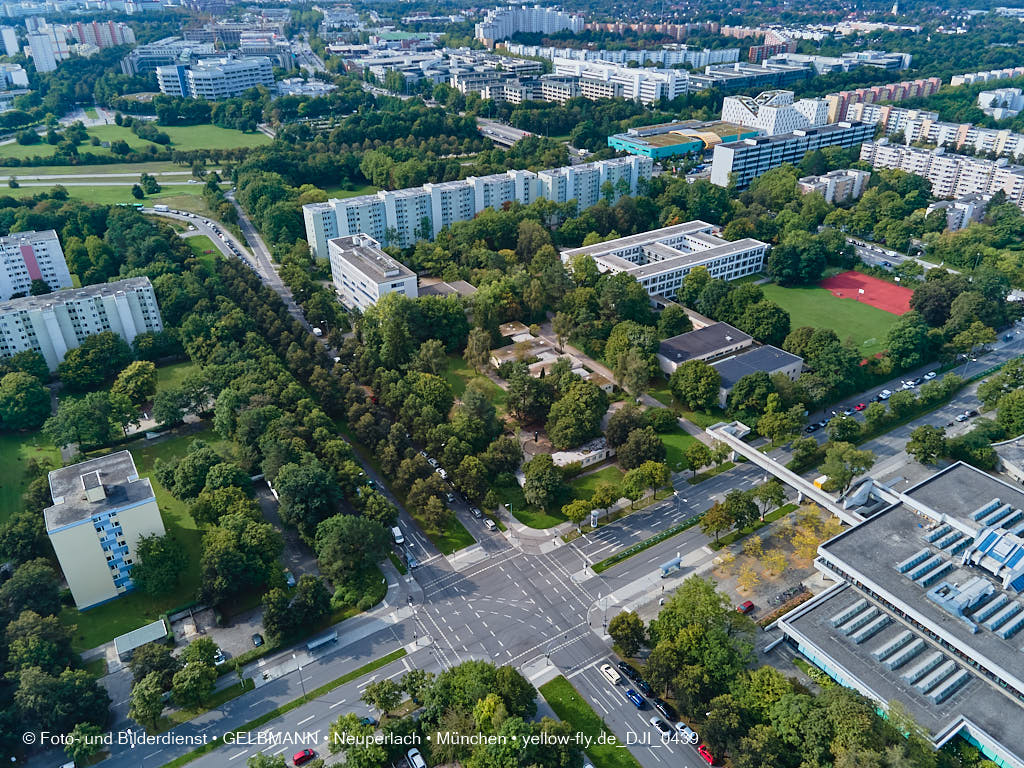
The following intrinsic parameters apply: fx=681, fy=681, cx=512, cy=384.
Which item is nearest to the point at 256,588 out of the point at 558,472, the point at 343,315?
the point at 558,472

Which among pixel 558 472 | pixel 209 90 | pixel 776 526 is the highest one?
pixel 209 90

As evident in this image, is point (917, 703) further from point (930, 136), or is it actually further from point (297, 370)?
point (930, 136)

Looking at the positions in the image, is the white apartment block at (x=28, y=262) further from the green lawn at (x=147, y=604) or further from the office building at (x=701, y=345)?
the office building at (x=701, y=345)

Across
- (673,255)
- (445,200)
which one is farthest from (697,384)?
(445,200)

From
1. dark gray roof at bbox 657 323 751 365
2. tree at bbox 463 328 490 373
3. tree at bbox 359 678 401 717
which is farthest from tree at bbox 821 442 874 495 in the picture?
tree at bbox 359 678 401 717

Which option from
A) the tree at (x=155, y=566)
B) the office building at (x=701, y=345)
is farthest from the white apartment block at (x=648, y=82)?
the tree at (x=155, y=566)

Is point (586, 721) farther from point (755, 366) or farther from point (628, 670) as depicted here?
point (755, 366)
